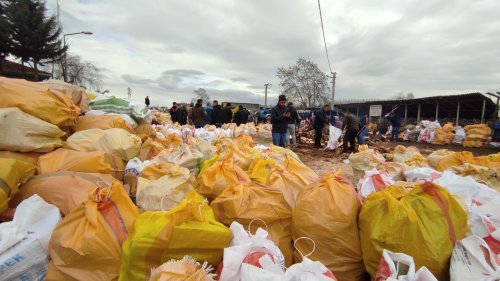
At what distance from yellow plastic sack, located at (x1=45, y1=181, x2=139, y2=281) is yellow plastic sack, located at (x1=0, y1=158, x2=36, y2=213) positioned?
1.54ft

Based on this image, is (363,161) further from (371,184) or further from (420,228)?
(420,228)

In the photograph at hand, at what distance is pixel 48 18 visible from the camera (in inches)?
1004

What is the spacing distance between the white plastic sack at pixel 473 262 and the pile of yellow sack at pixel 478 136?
13.7 metres

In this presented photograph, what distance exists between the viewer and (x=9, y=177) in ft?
6.36

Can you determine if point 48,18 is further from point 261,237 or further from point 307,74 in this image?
point 261,237

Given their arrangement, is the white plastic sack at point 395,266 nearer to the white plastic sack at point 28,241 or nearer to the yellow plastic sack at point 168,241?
the yellow plastic sack at point 168,241

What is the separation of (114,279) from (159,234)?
1.27 ft

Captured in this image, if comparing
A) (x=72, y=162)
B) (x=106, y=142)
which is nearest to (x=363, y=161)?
(x=106, y=142)

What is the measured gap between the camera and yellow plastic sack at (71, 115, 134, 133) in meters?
3.84

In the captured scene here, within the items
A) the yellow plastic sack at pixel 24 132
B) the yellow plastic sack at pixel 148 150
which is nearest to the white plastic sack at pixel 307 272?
the yellow plastic sack at pixel 24 132

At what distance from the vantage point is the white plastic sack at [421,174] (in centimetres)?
281

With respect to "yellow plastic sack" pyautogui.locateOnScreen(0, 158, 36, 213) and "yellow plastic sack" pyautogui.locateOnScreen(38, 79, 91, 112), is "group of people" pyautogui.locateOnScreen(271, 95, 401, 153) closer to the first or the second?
"yellow plastic sack" pyautogui.locateOnScreen(38, 79, 91, 112)

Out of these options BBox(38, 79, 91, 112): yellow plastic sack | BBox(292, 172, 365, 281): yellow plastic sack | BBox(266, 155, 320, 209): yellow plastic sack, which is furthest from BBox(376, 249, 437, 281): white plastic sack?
BBox(38, 79, 91, 112): yellow plastic sack

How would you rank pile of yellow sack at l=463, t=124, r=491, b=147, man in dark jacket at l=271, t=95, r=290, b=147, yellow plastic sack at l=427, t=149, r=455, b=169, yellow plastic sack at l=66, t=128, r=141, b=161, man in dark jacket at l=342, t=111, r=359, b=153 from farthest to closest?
pile of yellow sack at l=463, t=124, r=491, b=147 → man in dark jacket at l=342, t=111, r=359, b=153 → man in dark jacket at l=271, t=95, r=290, b=147 → yellow plastic sack at l=427, t=149, r=455, b=169 → yellow plastic sack at l=66, t=128, r=141, b=161
